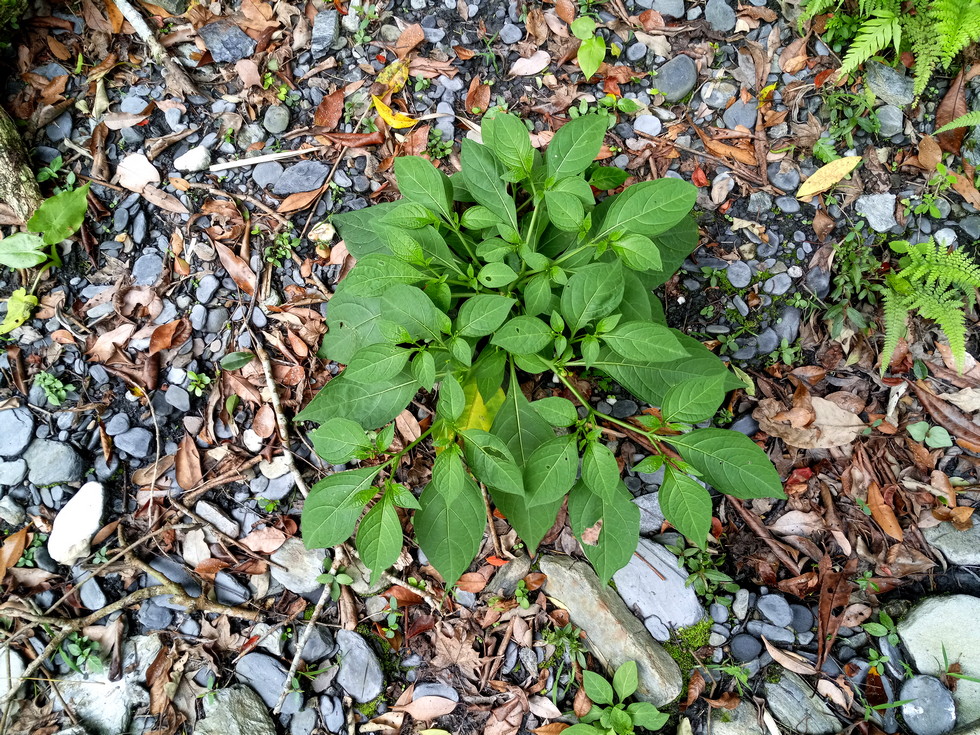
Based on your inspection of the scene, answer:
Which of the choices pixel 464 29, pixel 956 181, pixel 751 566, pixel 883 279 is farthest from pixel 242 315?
pixel 956 181

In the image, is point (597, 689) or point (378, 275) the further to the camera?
point (597, 689)

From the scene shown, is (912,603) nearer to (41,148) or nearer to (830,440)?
(830,440)

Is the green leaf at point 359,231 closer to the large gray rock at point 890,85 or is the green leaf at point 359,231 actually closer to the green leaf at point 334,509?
the green leaf at point 334,509

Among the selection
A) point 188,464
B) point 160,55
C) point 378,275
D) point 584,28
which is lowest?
point 188,464

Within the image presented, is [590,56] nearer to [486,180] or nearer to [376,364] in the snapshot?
[486,180]

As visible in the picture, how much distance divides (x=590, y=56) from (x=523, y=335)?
73.2 inches

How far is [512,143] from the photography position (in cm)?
261

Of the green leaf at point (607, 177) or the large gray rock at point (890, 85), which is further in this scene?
the large gray rock at point (890, 85)

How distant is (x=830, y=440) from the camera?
10.6 feet

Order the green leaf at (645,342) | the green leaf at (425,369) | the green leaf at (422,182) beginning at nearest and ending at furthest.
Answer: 1. the green leaf at (645,342)
2. the green leaf at (425,369)
3. the green leaf at (422,182)

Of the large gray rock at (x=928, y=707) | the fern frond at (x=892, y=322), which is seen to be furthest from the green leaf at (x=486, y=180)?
the large gray rock at (x=928, y=707)

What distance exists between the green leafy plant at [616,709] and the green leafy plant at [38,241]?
11.0ft

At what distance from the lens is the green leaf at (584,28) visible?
135 inches

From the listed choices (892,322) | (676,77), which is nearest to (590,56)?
(676,77)
